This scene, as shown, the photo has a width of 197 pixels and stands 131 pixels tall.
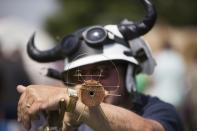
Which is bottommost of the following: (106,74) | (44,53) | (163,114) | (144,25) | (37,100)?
(163,114)

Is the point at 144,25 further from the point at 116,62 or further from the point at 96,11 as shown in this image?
the point at 96,11

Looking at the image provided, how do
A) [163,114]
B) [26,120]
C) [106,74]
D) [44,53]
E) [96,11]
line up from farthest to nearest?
[96,11], [44,53], [106,74], [163,114], [26,120]

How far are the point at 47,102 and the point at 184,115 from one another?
32.4ft

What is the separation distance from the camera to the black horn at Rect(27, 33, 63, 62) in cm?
650

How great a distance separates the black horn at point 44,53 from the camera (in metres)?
6.50

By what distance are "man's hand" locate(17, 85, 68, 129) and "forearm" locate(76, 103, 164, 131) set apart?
5.0 inches

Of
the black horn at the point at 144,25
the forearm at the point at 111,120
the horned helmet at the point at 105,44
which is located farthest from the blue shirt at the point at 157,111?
the forearm at the point at 111,120

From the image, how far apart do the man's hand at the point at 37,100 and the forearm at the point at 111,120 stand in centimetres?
13

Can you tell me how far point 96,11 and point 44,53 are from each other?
3396 cm

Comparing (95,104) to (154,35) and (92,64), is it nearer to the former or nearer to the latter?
(92,64)

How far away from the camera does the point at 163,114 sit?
6.04 meters

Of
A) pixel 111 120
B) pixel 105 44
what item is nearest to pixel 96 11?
pixel 105 44

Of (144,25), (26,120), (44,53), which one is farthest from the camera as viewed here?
(44,53)

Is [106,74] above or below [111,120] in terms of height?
above
